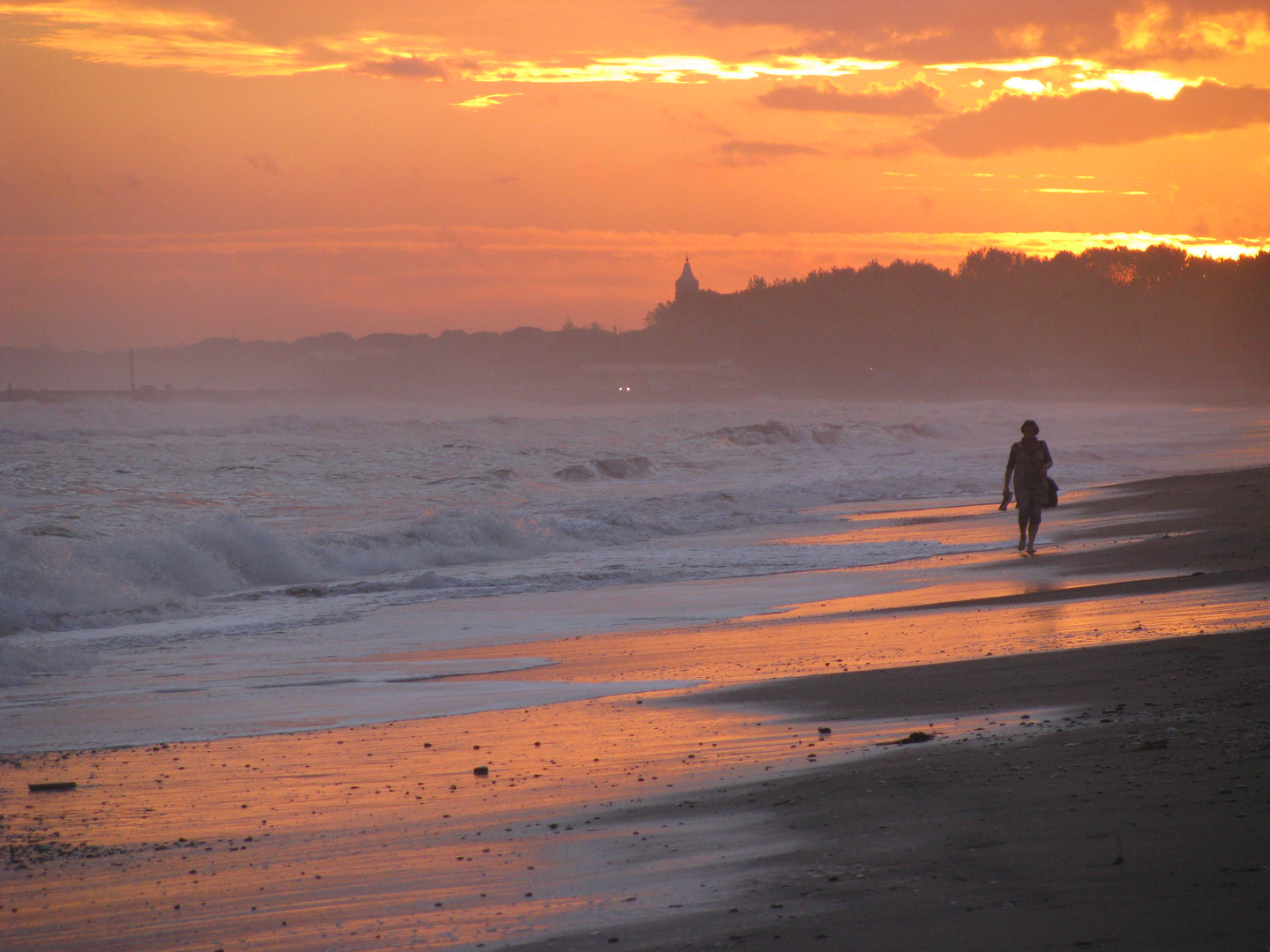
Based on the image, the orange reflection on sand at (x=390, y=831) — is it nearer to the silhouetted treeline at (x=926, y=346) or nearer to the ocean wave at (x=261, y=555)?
the ocean wave at (x=261, y=555)

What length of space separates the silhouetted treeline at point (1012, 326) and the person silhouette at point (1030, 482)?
134 metres

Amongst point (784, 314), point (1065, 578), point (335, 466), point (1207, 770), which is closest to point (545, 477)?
point (335, 466)

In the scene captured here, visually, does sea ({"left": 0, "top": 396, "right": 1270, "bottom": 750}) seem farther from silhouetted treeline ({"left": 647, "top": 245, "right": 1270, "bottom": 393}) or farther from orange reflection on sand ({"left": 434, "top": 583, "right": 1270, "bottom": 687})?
silhouetted treeline ({"left": 647, "top": 245, "right": 1270, "bottom": 393})

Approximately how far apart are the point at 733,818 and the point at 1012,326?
584 ft

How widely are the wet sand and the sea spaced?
1.08 metres

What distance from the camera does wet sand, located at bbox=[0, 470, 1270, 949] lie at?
306 cm

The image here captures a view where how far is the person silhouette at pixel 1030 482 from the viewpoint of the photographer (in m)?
13.4

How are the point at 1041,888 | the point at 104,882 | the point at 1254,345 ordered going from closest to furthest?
the point at 1041,888
the point at 104,882
the point at 1254,345

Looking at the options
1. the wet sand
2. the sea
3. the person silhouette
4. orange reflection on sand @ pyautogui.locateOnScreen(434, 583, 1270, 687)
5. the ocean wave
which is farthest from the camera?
the person silhouette

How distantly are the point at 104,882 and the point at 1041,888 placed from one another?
2.80 meters

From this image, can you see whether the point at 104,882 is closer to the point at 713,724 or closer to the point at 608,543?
the point at 713,724

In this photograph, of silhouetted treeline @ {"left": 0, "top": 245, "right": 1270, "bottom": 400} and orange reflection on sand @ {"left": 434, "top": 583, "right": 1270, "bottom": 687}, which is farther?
silhouetted treeline @ {"left": 0, "top": 245, "right": 1270, "bottom": 400}

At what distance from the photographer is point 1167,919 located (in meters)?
2.75

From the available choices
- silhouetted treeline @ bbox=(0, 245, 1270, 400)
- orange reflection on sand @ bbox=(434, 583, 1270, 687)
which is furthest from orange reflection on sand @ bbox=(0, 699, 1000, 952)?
silhouetted treeline @ bbox=(0, 245, 1270, 400)
